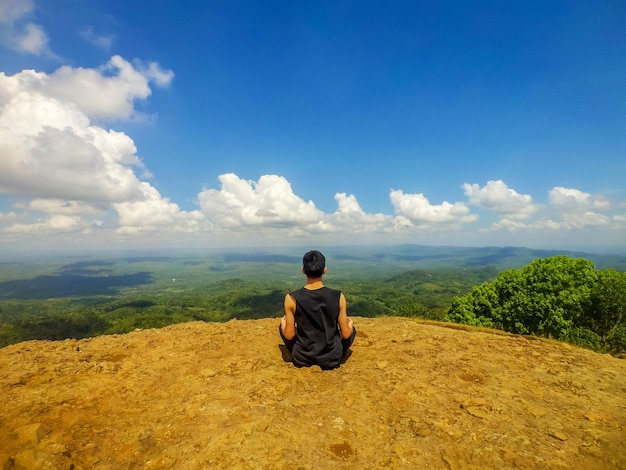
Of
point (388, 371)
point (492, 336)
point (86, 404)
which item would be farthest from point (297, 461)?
point (492, 336)

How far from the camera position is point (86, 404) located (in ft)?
14.9

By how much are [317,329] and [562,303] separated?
17.6 meters

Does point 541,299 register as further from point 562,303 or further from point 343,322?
point 343,322

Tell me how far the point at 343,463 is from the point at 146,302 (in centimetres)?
16071

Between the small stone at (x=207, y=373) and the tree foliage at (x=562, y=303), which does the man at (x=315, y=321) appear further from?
the tree foliage at (x=562, y=303)

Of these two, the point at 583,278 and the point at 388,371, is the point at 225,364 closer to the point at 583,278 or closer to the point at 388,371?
the point at 388,371

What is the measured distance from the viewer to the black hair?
5.28 metres

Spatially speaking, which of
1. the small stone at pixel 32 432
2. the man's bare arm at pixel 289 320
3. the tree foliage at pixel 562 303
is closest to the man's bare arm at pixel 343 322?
the man's bare arm at pixel 289 320

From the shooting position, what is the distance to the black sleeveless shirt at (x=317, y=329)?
5336mm

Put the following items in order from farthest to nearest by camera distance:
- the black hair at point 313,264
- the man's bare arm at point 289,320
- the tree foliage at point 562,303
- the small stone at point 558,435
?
the tree foliage at point 562,303 < the man's bare arm at point 289,320 < the black hair at point 313,264 < the small stone at point 558,435

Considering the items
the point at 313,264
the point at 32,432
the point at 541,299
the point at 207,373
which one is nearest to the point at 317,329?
the point at 313,264

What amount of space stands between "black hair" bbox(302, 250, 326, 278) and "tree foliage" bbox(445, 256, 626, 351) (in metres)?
16.2

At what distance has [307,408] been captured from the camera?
449cm

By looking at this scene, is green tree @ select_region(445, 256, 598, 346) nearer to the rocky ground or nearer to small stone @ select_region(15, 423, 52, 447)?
the rocky ground
